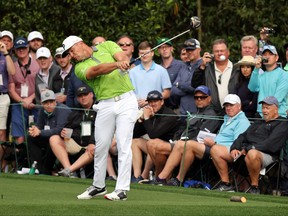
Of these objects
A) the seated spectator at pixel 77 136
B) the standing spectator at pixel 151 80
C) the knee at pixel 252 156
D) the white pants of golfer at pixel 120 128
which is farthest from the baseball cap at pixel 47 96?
the white pants of golfer at pixel 120 128

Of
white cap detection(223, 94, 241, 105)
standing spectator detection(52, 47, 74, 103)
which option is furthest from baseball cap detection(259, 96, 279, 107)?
standing spectator detection(52, 47, 74, 103)

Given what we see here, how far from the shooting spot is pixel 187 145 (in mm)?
17438

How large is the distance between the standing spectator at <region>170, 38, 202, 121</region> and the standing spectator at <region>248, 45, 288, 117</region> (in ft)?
5.80

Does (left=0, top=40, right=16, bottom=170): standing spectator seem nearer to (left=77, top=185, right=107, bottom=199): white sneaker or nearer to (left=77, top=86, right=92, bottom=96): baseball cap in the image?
(left=77, top=86, right=92, bottom=96): baseball cap

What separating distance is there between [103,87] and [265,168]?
3.67 m

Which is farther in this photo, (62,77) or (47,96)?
(62,77)

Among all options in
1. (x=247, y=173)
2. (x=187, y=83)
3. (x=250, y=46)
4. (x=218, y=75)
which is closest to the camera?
(x=247, y=173)

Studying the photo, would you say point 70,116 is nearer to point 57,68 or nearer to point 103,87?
point 57,68

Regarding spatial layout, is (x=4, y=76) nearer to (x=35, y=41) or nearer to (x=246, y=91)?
(x=35, y=41)

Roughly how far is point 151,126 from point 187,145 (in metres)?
1.00

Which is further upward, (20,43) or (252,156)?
(20,43)

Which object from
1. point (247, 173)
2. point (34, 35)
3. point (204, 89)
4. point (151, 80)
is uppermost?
point (34, 35)

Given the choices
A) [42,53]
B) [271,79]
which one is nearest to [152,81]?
[42,53]

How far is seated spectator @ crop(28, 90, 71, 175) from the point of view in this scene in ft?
64.2
